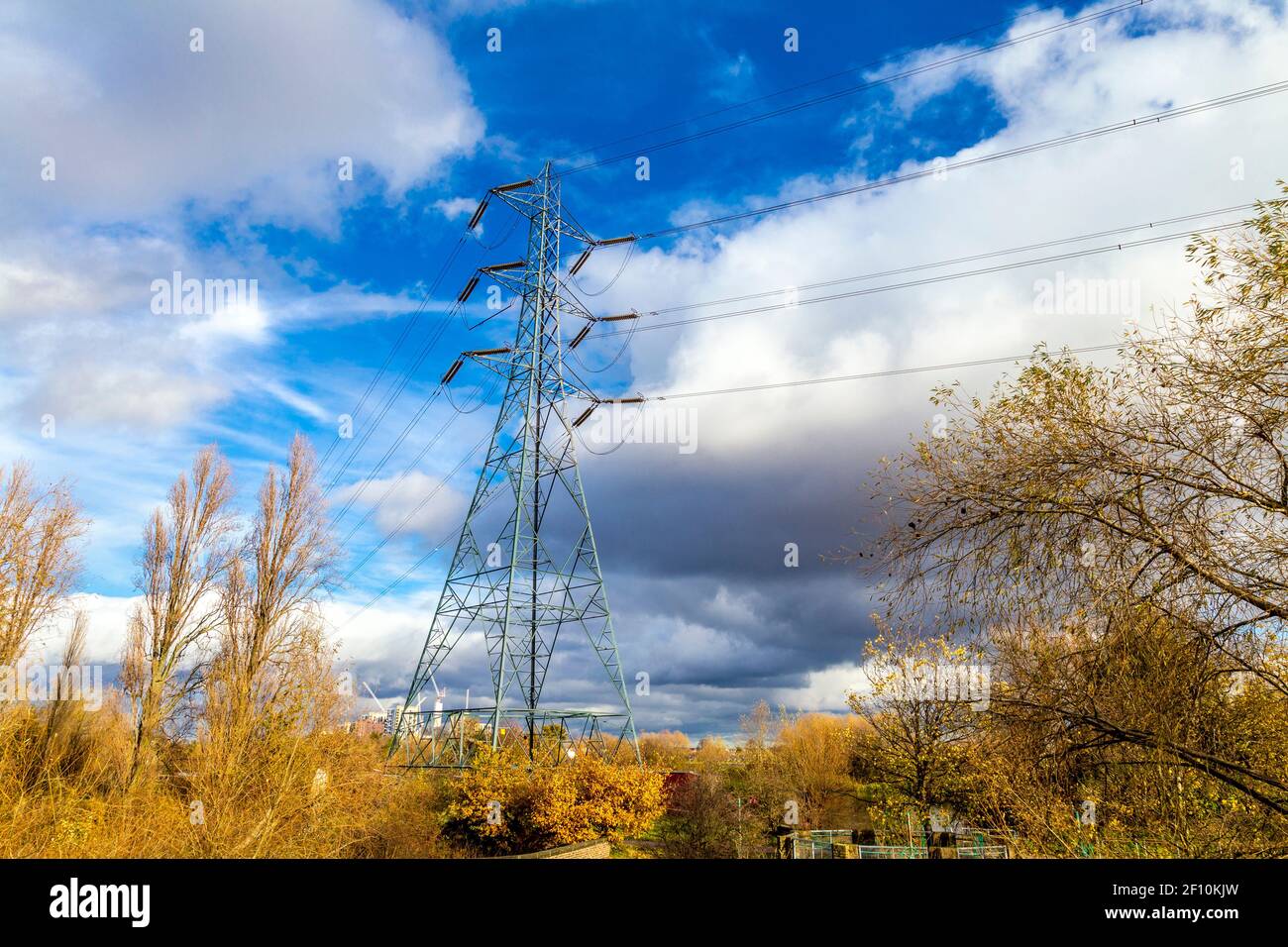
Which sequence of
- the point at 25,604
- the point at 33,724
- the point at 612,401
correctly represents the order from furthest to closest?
the point at 612,401 → the point at 25,604 → the point at 33,724

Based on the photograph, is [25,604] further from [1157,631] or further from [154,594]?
[1157,631]

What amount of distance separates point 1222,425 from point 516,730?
28.6m

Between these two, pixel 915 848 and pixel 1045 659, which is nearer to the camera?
pixel 1045 659

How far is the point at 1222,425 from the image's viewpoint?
23.7 ft

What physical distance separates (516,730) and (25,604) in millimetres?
17855

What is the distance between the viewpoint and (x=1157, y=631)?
741cm

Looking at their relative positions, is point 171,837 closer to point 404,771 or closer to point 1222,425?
point 404,771

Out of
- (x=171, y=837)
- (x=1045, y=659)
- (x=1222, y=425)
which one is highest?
(x=1222, y=425)

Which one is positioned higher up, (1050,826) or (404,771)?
(1050,826)

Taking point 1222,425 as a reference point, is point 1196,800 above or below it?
below

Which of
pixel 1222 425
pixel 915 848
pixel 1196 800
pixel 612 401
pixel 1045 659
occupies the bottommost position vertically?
pixel 915 848

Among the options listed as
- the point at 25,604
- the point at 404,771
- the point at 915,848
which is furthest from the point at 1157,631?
the point at 404,771
